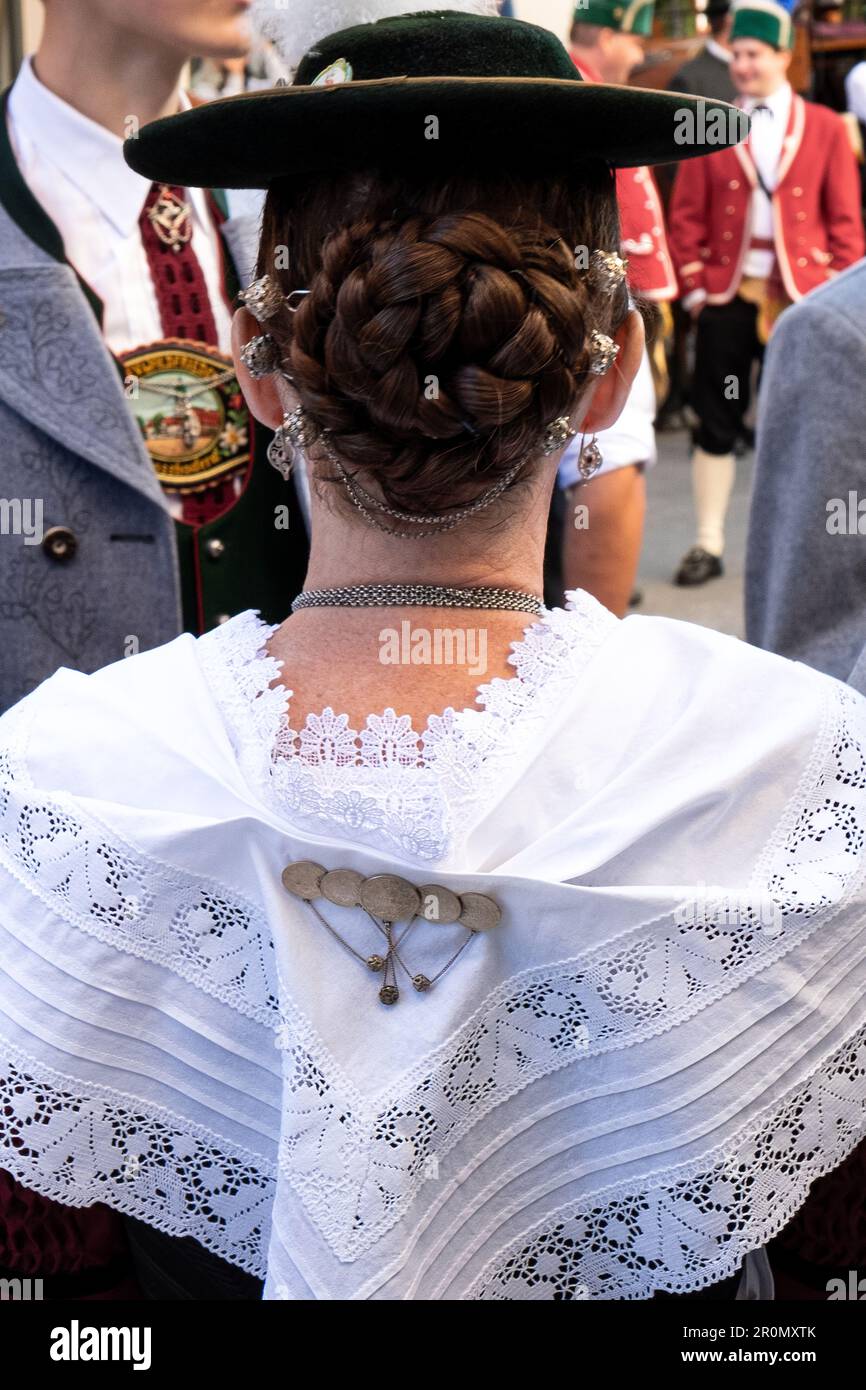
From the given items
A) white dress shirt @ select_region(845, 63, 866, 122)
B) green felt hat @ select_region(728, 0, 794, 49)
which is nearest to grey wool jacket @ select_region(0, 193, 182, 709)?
white dress shirt @ select_region(845, 63, 866, 122)

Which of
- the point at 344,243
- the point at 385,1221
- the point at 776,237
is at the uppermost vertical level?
the point at 776,237

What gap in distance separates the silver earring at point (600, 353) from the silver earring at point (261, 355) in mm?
260

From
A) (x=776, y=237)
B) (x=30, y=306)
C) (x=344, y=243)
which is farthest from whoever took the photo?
(x=776, y=237)

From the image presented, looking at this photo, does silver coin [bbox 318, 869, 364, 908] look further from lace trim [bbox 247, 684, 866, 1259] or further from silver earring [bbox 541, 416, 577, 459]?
silver earring [bbox 541, 416, 577, 459]

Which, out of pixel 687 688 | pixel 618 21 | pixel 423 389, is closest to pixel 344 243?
pixel 423 389

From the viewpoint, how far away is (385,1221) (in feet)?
3.65

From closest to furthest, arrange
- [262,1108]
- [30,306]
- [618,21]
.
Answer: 1. [262,1108]
2. [30,306]
3. [618,21]

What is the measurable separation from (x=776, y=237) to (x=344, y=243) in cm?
507

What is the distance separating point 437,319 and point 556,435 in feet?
0.52

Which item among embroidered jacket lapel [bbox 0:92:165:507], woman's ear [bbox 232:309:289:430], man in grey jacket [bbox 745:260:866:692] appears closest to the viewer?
woman's ear [bbox 232:309:289:430]

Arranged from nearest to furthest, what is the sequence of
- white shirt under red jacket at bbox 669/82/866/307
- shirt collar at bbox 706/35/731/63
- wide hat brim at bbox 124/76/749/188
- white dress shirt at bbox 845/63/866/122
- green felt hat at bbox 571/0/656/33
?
wide hat brim at bbox 124/76/749/188 → white dress shirt at bbox 845/63/866/122 → green felt hat at bbox 571/0/656/33 → white shirt under red jacket at bbox 669/82/866/307 → shirt collar at bbox 706/35/731/63

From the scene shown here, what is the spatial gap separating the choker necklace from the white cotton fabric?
0.03 metres

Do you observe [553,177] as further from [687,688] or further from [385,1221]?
[385,1221]

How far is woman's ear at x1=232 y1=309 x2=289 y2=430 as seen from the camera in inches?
50.7
